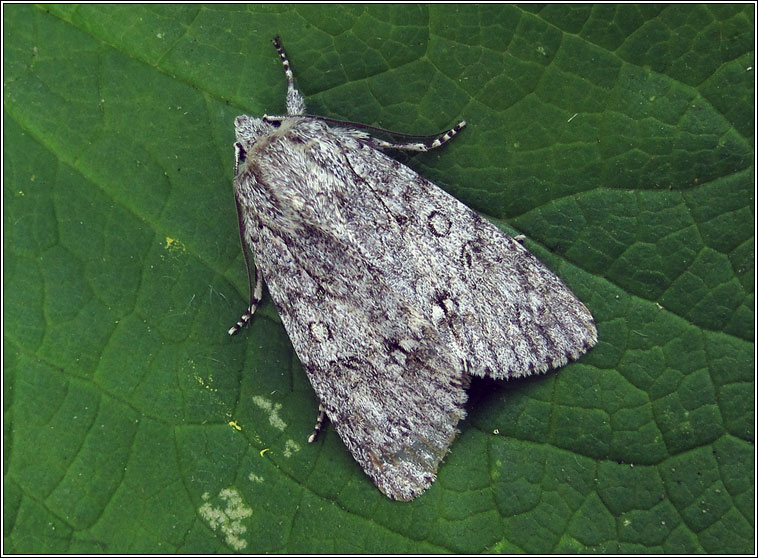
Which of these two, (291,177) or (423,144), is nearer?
(291,177)

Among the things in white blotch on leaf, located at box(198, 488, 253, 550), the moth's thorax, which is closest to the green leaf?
white blotch on leaf, located at box(198, 488, 253, 550)

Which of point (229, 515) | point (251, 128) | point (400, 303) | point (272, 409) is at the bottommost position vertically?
point (229, 515)

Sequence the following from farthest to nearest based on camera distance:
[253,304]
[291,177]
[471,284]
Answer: [253,304] → [471,284] → [291,177]

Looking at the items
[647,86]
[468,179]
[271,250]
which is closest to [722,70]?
[647,86]

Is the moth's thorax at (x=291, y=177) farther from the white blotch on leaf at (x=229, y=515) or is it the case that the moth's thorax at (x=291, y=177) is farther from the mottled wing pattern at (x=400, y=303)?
the white blotch on leaf at (x=229, y=515)

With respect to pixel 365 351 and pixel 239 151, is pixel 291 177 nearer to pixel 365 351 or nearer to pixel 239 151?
pixel 239 151

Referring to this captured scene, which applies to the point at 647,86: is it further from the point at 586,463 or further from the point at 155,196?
the point at 155,196

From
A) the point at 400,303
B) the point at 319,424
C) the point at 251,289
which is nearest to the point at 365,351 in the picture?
the point at 400,303
